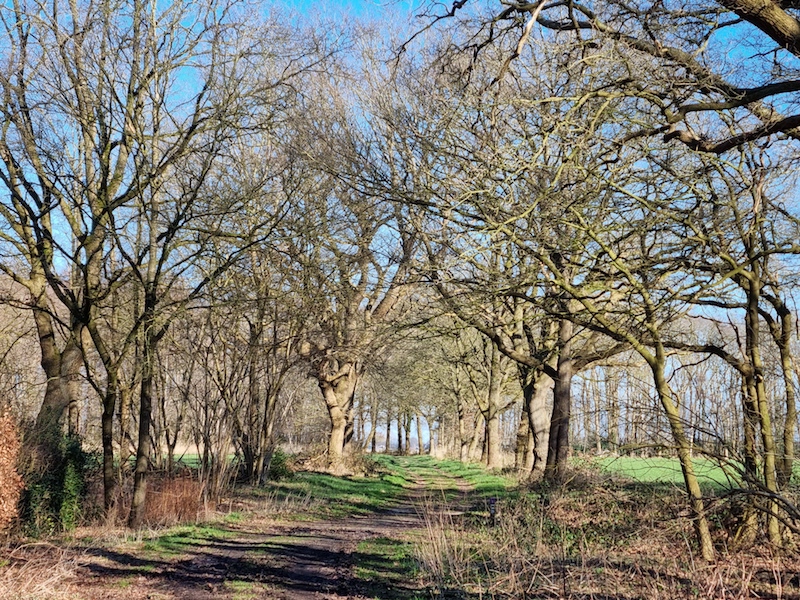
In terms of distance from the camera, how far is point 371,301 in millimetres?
20781

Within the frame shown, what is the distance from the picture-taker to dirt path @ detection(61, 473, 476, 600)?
712 centimetres

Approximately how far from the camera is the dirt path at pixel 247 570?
7.12 metres

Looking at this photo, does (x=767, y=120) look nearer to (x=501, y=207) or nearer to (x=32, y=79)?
(x=501, y=207)

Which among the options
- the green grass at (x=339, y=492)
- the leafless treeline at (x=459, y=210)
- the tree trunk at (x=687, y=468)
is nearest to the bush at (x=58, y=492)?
the leafless treeline at (x=459, y=210)

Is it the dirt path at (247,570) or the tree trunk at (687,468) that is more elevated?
the tree trunk at (687,468)

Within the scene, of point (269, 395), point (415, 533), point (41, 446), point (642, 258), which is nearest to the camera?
point (642, 258)

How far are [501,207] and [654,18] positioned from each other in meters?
3.26

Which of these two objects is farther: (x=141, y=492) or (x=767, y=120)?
(x=141, y=492)

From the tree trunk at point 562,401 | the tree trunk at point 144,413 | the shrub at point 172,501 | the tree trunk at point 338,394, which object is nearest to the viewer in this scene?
the tree trunk at point 144,413

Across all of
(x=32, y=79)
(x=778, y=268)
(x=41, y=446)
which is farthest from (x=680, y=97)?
(x=41, y=446)

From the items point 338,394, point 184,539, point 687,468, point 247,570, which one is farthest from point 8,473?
point 338,394

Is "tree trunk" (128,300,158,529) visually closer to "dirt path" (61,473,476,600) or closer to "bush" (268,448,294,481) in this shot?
"dirt path" (61,473,476,600)

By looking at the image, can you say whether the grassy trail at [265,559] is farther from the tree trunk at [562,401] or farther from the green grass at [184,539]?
the tree trunk at [562,401]

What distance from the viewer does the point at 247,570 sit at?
841 centimetres
